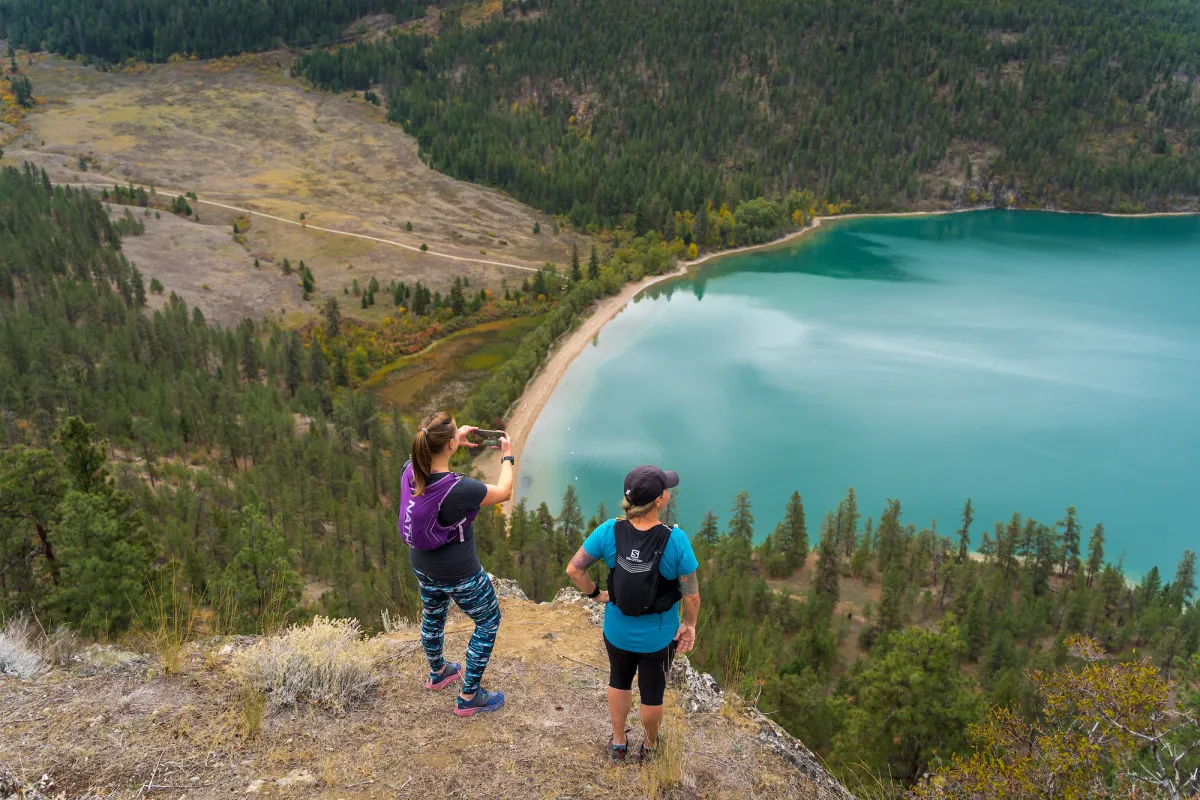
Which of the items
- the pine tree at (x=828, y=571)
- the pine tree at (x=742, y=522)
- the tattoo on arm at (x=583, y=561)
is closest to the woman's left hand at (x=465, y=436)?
the tattoo on arm at (x=583, y=561)

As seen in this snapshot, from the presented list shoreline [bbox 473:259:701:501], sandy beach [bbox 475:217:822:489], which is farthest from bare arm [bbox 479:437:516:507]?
shoreline [bbox 473:259:701:501]

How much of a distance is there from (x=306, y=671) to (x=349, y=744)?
981 millimetres

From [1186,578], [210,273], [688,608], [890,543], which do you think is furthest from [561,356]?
[688,608]

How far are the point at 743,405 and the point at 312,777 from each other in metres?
57.4

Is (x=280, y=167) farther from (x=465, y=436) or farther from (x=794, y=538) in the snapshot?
(x=465, y=436)

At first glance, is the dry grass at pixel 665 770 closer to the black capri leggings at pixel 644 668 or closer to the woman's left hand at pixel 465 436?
the black capri leggings at pixel 644 668

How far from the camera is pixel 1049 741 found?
7.27 metres

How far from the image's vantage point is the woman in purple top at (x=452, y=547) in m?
6.71

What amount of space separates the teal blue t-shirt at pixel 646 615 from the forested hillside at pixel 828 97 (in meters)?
125

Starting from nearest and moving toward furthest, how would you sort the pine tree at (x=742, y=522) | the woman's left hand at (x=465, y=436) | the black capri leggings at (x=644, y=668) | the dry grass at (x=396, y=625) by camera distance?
the black capri leggings at (x=644, y=668)
the woman's left hand at (x=465, y=436)
the dry grass at (x=396, y=625)
the pine tree at (x=742, y=522)

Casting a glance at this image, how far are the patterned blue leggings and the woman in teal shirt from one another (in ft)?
4.23

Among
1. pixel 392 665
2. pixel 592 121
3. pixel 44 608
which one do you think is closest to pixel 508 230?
pixel 592 121

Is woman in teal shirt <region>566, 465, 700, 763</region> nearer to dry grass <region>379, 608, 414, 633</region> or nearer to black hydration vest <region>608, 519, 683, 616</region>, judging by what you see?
black hydration vest <region>608, 519, 683, 616</region>

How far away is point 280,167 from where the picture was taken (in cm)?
13012
